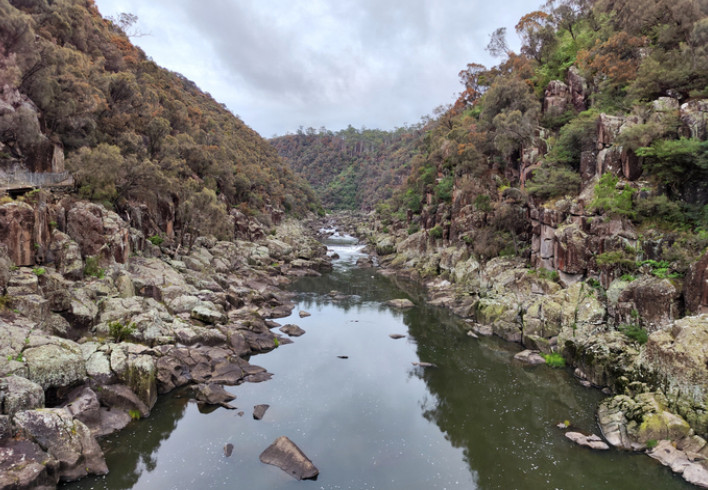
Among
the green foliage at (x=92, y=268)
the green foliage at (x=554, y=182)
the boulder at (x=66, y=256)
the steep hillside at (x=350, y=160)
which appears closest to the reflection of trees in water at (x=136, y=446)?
the boulder at (x=66, y=256)

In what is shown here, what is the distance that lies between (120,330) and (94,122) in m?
21.1

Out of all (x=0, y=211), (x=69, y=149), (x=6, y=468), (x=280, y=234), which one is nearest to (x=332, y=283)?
(x=280, y=234)

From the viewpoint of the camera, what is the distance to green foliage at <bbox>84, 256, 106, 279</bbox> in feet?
76.6

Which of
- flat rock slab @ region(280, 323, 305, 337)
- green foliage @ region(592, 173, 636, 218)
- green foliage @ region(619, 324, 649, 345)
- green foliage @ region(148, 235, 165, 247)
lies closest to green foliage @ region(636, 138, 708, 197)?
green foliage @ region(592, 173, 636, 218)

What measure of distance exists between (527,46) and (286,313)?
131 ft

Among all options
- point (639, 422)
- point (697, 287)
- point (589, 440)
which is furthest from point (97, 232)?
point (697, 287)

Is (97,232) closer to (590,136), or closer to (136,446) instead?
(136,446)

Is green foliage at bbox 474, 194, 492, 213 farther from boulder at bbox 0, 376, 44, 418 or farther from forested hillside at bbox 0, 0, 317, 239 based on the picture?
boulder at bbox 0, 376, 44, 418

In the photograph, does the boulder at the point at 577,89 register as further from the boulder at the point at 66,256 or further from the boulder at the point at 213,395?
the boulder at the point at 66,256

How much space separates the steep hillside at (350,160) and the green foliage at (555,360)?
94193mm

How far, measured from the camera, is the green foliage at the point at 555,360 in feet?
71.0

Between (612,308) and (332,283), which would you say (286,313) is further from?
(612,308)

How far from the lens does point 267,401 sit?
1858 centimetres

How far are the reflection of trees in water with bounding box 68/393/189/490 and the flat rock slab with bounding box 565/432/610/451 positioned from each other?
51.9 feet
